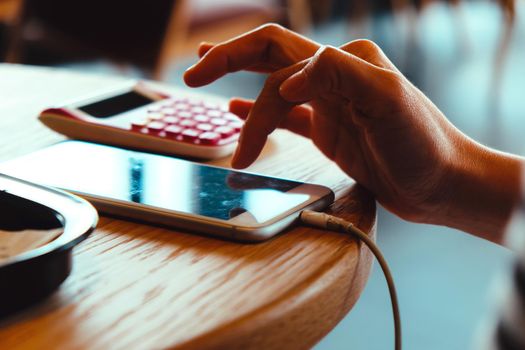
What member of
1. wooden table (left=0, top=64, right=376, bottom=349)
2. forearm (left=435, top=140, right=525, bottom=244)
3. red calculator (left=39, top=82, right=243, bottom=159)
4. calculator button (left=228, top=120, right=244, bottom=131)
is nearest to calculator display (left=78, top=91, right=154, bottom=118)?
red calculator (left=39, top=82, right=243, bottom=159)

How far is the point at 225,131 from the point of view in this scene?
67cm

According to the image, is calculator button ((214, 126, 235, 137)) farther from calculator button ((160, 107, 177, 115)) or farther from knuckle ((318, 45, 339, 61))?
knuckle ((318, 45, 339, 61))

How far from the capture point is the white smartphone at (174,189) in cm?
50

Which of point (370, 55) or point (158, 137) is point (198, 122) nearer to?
point (158, 137)

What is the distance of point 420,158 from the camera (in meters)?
0.58

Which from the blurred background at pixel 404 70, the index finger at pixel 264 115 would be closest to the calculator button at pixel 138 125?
the index finger at pixel 264 115

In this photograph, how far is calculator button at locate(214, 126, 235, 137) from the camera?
26.3 inches

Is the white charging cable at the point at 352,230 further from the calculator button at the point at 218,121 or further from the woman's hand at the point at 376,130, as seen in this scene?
the calculator button at the point at 218,121

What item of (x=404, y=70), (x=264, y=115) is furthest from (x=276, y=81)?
(x=404, y=70)

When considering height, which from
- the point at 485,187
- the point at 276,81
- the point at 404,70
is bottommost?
the point at 404,70

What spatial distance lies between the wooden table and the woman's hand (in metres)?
0.06

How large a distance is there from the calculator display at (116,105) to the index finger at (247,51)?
0.11 meters

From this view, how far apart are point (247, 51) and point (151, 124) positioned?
0.36 feet

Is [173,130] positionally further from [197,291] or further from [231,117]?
[197,291]
